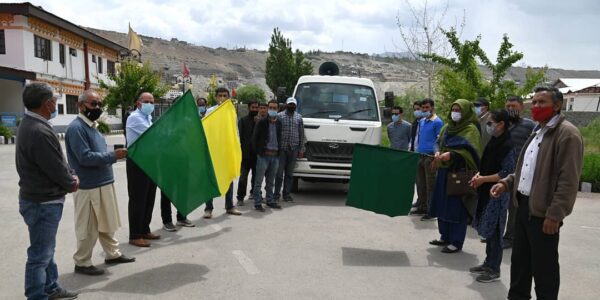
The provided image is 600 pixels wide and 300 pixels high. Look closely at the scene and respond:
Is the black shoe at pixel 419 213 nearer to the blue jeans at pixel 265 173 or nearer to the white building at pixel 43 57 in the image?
the blue jeans at pixel 265 173

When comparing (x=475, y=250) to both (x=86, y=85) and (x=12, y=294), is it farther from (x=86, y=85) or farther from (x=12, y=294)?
(x=86, y=85)

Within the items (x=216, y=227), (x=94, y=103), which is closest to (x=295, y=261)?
(x=216, y=227)

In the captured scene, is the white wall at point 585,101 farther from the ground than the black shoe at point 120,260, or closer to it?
farther from the ground

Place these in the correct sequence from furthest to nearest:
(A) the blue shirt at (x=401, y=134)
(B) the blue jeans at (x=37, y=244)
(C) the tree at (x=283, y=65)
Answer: (C) the tree at (x=283, y=65), (A) the blue shirt at (x=401, y=134), (B) the blue jeans at (x=37, y=244)

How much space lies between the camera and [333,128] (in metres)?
8.84

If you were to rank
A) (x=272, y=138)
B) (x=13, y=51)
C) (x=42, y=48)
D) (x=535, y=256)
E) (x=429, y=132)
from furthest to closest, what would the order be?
(x=42, y=48) → (x=13, y=51) → (x=272, y=138) → (x=429, y=132) → (x=535, y=256)

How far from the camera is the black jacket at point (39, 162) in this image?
12.1 ft

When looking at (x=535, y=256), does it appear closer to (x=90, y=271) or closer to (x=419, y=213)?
(x=90, y=271)

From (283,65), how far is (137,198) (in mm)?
47606

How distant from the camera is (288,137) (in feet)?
27.8

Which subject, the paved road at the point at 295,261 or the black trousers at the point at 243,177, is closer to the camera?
the paved road at the point at 295,261

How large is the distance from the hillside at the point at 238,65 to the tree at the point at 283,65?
14.8 m

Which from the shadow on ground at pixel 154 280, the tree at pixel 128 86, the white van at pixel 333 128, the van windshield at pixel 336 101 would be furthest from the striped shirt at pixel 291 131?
the tree at pixel 128 86


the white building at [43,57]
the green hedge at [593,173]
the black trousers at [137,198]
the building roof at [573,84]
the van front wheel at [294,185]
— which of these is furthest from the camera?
the building roof at [573,84]
